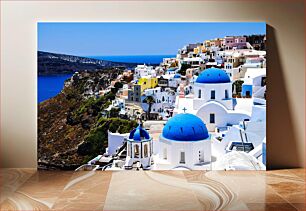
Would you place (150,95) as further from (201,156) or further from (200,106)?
(201,156)

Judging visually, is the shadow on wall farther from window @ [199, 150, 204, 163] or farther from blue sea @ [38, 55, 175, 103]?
blue sea @ [38, 55, 175, 103]

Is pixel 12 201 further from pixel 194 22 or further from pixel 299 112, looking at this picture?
pixel 299 112

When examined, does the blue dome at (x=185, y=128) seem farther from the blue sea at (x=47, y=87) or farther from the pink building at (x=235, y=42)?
the blue sea at (x=47, y=87)

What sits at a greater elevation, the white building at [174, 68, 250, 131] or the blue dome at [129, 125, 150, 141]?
the white building at [174, 68, 250, 131]

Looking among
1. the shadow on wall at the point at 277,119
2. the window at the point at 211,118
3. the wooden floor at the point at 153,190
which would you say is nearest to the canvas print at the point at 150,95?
the window at the point at 211,118

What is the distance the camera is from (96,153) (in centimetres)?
568

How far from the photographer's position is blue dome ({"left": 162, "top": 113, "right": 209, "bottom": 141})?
18.3ft

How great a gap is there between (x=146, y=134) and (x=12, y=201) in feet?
6.03

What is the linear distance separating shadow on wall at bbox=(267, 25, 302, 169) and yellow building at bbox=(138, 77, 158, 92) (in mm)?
1291

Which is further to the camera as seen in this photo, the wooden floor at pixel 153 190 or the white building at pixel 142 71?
the white building at pixel 142 71

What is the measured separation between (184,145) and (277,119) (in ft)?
3.68

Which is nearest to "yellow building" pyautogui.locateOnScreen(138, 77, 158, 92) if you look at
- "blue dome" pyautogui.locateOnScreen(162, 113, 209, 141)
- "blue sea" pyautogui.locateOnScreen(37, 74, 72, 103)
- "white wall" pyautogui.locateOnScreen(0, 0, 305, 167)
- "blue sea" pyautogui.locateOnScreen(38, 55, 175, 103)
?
"blue sea" pyautogui.locateOnScreen(38, 55, 175, 103)

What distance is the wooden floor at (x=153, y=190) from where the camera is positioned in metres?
4.20

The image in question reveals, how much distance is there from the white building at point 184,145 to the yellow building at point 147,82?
0.45 metres
